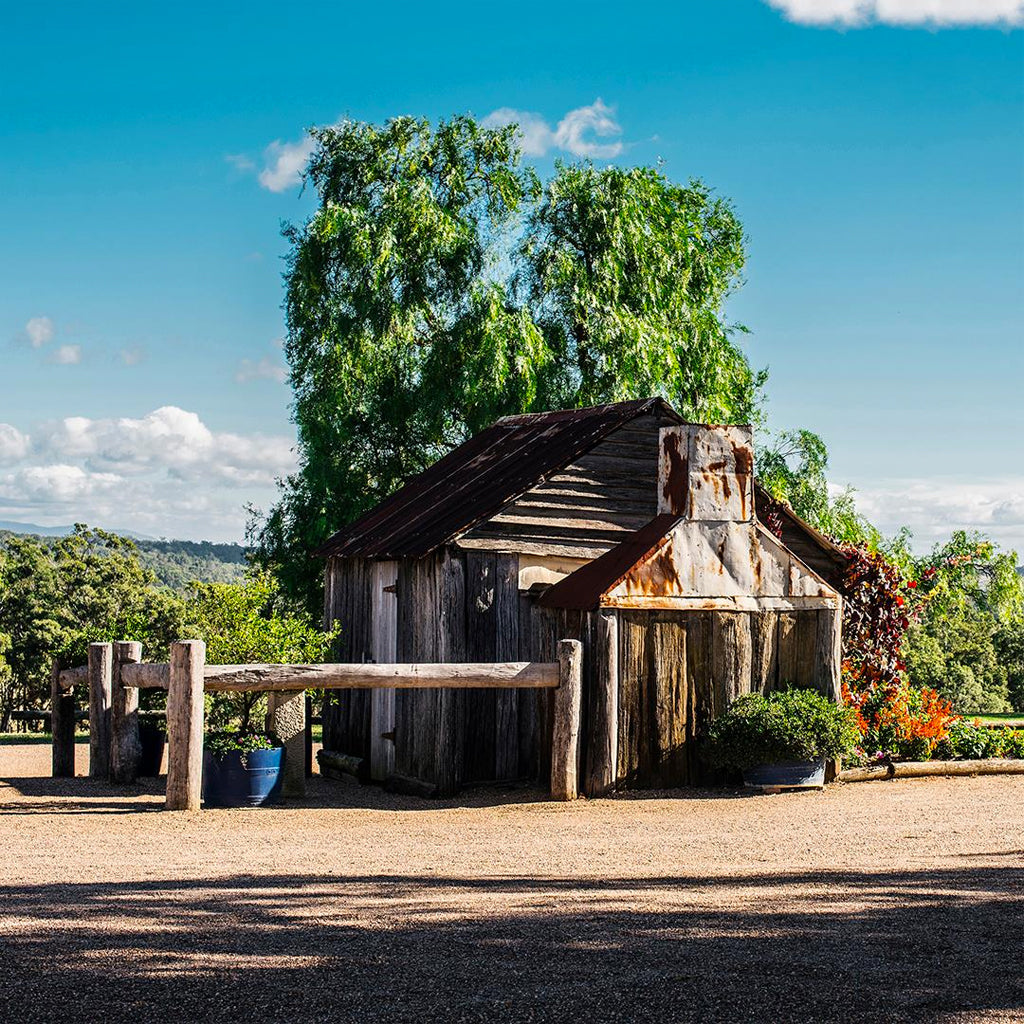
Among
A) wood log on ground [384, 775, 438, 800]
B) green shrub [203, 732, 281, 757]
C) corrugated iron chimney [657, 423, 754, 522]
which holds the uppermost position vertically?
corrugated iron chimney [657, 423, 754, 522]

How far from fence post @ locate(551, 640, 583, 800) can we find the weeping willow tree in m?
12.2

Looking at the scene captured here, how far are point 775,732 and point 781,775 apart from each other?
2.20 feet

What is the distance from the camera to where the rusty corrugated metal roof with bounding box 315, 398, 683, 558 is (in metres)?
14.9

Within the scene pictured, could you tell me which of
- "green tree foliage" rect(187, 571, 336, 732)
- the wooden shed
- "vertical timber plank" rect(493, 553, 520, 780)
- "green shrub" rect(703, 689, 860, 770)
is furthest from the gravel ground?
"vertical timber plank" rect(493, 553, 520, 780)

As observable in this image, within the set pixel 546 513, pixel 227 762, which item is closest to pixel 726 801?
pixel 546 513

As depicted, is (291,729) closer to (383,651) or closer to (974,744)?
(383,651)

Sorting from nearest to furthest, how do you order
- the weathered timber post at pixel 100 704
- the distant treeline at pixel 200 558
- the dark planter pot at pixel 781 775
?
1. the dark planter pot at pixel 781 775
2. the weathered timber post at pixel 100 704
3. the distant treeline at pixel 200 558

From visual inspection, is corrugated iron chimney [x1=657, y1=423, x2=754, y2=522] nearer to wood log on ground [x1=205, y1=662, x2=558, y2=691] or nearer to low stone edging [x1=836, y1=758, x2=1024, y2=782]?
wood log on ground [x1=205, y1=662, x2=558, y2=691]

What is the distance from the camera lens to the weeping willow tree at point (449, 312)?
25.2 meters

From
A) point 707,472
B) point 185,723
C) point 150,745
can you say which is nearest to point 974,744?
point 707,472

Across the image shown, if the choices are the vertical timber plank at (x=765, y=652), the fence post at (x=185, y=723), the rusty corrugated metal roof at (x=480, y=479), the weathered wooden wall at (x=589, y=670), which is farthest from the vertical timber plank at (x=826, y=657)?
the fence post at (x=185, y=723)

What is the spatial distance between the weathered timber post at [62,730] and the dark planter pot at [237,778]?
395 centimetres

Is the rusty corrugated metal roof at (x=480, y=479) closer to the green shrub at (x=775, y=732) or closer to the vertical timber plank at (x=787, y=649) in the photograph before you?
the vertical timber plank at (x=787, y=649)

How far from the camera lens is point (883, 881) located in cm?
839
